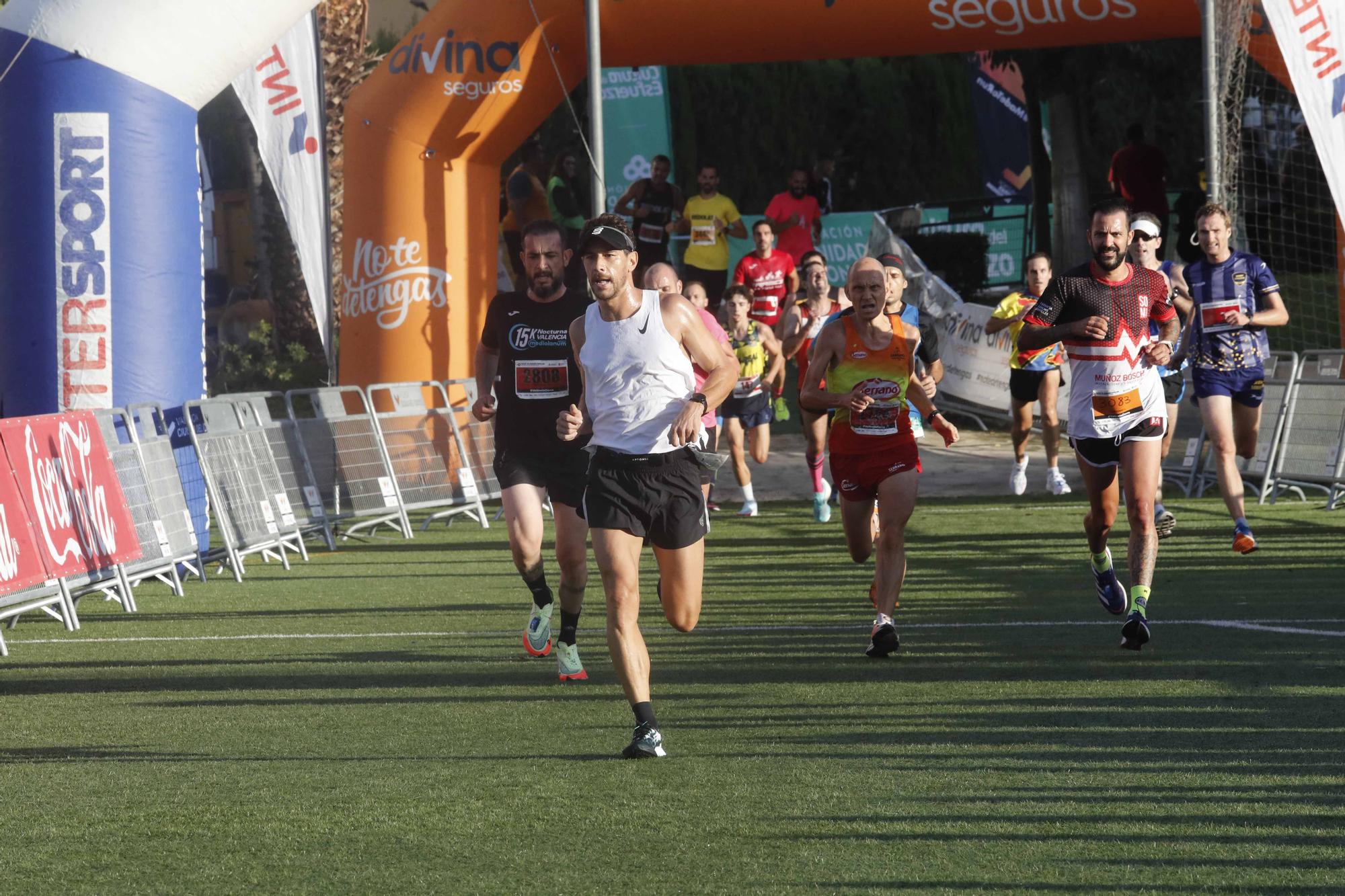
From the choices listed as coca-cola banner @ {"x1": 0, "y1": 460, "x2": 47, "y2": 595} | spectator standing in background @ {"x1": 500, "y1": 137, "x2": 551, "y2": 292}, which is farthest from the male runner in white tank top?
spectator standing in background @ {"x1": 500, "y1": 137, "x2": 551, "y2": 292}

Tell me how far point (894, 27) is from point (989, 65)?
22.7ft

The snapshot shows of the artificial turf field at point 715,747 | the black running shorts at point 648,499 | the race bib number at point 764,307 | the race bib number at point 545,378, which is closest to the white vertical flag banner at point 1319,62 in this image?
the artificial turf field at point 715,747

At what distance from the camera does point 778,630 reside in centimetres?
905

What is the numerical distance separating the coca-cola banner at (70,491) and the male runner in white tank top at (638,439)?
4642mm

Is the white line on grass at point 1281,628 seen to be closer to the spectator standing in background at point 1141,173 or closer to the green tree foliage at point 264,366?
the spectator standing in background at point 1141,173

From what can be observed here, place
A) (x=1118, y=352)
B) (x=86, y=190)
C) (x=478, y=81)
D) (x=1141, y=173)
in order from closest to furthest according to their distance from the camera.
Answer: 1. (x=1118, y=352)
2. (x=86, y=190)
3. (x=478, y=81)
4. (x=1141, y=173)

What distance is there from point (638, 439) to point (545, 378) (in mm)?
1861

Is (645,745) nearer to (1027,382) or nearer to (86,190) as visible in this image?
(86,190)

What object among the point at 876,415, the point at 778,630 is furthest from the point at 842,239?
the point at 876,415

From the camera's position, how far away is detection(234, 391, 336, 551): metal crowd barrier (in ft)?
44.6

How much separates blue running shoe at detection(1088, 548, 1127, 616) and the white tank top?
3203 mm

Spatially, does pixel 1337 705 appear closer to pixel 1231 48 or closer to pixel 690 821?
pixel 690 821

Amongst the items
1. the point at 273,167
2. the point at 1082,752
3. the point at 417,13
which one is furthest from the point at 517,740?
the point at 417,13

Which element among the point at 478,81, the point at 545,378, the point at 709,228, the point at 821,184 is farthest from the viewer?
the point at 821,184
